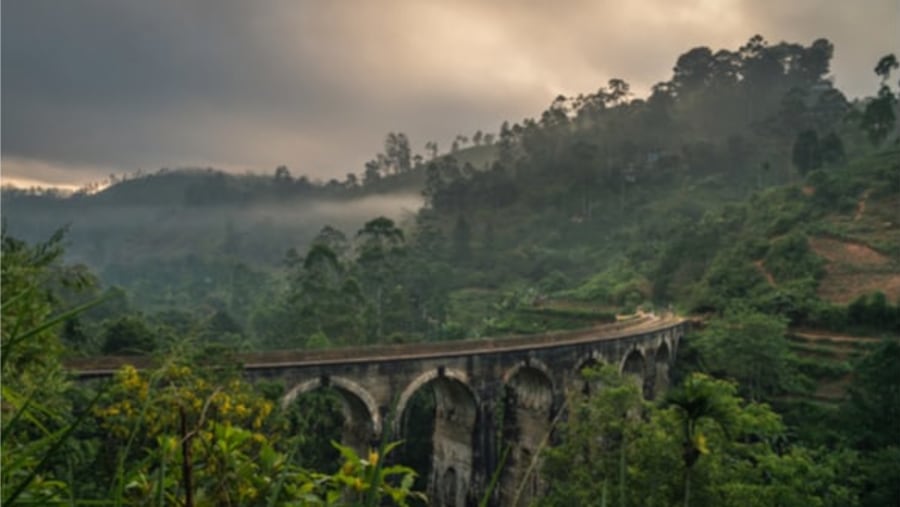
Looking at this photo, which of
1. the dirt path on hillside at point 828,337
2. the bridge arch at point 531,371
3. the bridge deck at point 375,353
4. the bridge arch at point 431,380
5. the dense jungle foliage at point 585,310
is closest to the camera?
the dense jungle foliage at point 585,310

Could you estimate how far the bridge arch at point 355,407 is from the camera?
62.5ft

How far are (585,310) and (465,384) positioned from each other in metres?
29.0

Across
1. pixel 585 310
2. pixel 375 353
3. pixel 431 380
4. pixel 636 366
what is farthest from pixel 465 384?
pixel 585 310

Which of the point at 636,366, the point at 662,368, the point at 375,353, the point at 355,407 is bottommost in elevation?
the point at 662,368

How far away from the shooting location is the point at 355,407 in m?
20.3

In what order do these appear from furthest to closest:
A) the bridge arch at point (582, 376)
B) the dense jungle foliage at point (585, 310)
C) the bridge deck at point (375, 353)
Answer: the bridge arch at point (582, 376), the bridge deck at point (375, 353), the dense jungle foliage at point (585, 310)

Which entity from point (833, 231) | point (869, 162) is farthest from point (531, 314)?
point (869, 162)

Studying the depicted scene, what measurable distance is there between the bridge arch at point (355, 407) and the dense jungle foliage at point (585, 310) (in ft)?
3.63

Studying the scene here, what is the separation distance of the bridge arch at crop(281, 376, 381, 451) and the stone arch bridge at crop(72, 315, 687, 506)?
33mm

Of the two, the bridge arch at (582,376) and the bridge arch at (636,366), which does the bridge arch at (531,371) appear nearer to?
the bridge arch at (582,376)

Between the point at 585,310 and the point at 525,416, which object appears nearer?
the point at 525,416

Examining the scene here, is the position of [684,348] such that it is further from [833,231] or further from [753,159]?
[753,159]

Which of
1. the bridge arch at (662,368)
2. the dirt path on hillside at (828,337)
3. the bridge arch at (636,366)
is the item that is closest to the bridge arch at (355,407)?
the bridge arch at (636,366)

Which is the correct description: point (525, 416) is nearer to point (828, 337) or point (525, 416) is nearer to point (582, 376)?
point (582, 376)
